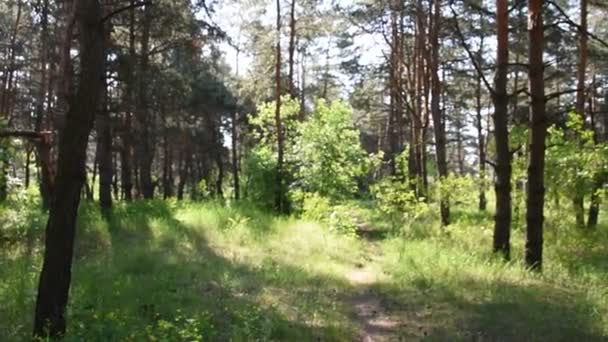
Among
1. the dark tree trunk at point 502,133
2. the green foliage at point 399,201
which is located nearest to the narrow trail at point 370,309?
the dark tree trunk at point 502,133

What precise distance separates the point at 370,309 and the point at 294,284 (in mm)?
1474

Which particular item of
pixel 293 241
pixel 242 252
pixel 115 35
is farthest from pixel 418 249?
pixel 115 35

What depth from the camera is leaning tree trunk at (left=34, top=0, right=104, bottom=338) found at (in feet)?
17.0

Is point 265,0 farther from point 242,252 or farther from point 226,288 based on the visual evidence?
point 226,288

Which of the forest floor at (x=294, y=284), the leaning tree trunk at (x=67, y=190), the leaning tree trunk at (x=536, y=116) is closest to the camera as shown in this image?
the leaning tree trunk at (x=67, y=190)

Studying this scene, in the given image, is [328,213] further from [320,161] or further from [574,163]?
[574,163]

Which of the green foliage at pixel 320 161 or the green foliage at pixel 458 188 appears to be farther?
the green foliage at pixel 320 161

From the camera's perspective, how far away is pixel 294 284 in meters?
8.53

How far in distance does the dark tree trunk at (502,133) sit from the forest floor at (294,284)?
74cm

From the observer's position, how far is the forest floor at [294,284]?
602 cm

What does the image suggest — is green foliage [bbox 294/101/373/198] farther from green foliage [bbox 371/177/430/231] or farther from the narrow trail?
the narrow trail

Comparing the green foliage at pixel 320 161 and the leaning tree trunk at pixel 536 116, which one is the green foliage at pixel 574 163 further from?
the green foliage at pixel 320 161

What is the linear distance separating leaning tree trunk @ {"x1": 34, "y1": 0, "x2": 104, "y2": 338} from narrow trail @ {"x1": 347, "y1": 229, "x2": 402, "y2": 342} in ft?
10.8

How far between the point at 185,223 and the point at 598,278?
920cm
